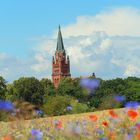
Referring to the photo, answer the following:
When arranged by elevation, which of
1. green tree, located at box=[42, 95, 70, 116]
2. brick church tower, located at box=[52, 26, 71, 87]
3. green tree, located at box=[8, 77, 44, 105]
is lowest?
green tree, located at box=[42, 95, 70, 116]

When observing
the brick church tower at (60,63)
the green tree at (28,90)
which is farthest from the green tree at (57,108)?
the brick church tower at (60,63)

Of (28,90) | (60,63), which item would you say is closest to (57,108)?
(28,90)

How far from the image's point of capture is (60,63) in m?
191

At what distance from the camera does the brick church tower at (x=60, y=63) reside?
7308 inches

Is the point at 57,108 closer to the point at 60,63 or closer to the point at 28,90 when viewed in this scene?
the point at 28,90

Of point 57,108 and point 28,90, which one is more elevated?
point 28,90

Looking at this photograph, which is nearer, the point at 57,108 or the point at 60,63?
→ the point at 57,108

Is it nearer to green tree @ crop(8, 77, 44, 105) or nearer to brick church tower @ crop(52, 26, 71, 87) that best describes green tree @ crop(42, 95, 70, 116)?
green tree @ crop(8, 77, 44, 105)

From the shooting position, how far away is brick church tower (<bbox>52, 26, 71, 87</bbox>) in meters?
186

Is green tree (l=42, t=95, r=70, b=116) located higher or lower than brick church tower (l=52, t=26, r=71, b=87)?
lower

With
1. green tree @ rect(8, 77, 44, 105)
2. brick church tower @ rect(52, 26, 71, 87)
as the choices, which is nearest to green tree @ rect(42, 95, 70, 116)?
green tree @ rect(8, 77, 44, 105)

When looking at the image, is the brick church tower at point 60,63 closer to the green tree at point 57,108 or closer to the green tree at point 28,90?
the green tree at point 28,90

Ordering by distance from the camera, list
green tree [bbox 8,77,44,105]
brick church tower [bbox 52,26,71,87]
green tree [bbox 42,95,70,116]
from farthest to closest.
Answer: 1. brick church tower [bbox 52,26,71,87]
2. green tree [bbox 8,77,44,105]
3. green tree [bbox 42,95,70,116]

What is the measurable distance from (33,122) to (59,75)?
176m
